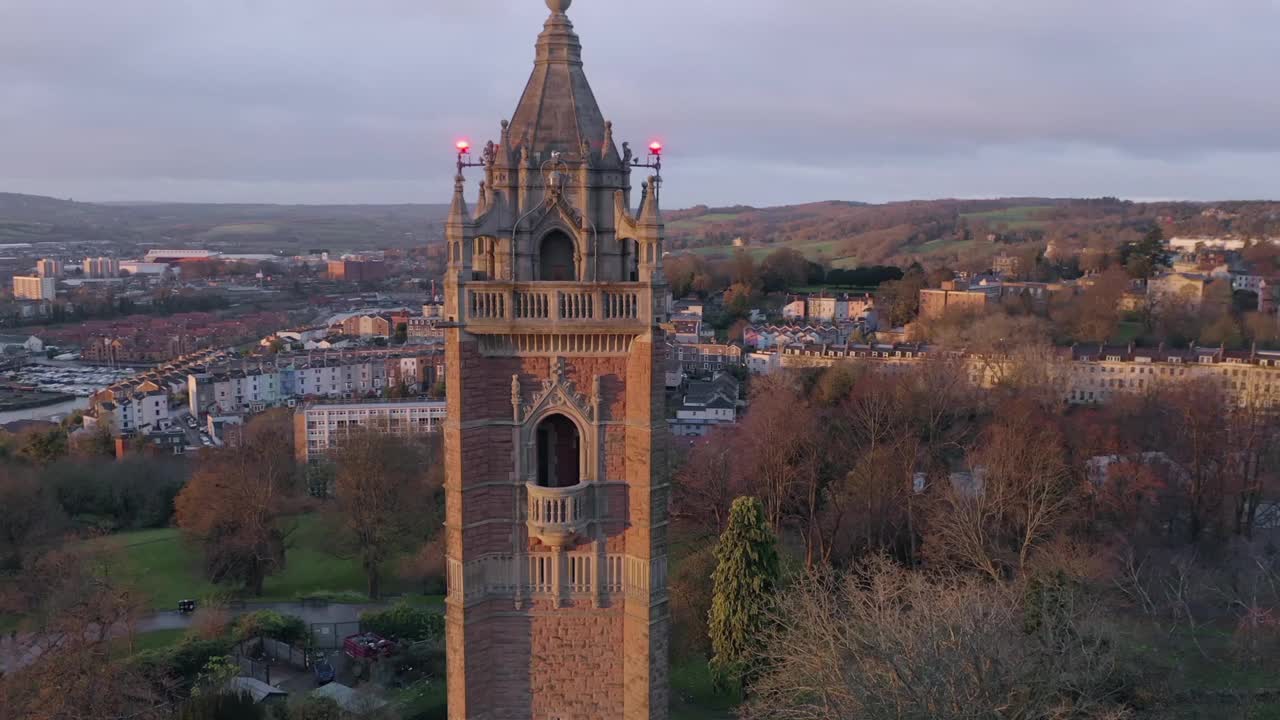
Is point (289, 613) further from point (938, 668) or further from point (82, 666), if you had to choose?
point (938, 668)

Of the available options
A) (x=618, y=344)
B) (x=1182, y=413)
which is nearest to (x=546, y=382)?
(x=618, y=344)

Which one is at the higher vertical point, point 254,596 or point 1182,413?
point 1182,413

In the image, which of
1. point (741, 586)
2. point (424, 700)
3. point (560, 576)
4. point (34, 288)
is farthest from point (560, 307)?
point (34, 288)

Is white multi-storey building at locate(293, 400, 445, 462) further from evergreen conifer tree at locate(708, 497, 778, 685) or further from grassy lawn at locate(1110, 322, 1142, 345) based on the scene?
grassy lawn at locate(1110, 322, 1142, 345)

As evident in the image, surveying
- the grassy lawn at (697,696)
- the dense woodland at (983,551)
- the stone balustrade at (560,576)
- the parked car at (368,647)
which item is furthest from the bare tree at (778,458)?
the stone balustrade at (560,576)

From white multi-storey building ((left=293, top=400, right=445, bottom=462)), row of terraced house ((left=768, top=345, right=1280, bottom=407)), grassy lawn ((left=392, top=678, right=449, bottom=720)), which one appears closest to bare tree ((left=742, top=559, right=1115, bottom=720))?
grassy lawn ((left=392, top=678, right=449, bottom=720))

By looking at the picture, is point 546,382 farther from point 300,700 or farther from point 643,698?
point 300,700

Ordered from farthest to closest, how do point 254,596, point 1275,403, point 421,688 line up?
point 1275,403, point 254,596, point 421,688
